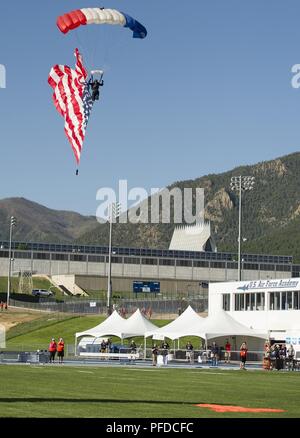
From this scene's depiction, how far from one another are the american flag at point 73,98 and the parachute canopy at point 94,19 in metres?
1.60

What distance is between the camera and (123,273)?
531 ft

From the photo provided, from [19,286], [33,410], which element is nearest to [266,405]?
[33,410]

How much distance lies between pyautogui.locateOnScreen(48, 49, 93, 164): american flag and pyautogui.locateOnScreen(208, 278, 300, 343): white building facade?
24402 millimetres

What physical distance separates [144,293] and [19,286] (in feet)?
59.5

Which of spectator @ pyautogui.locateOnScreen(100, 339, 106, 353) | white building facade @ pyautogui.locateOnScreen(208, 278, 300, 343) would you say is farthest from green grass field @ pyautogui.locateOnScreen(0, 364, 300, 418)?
white building facade @ pyautogui.locateOnScreen(208, 278, 300, 343)

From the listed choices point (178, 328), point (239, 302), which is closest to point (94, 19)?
point (178, 328)

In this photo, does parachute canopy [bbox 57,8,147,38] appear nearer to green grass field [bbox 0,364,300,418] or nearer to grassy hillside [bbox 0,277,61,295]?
green grass field [bbox 0,364,300,418]

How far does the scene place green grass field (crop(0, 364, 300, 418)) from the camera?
69.8 ft

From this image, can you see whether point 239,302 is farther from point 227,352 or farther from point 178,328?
point 178,328

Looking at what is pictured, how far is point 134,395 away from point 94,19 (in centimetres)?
2031

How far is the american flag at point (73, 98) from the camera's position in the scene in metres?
40.5

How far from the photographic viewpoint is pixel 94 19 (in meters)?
42.1

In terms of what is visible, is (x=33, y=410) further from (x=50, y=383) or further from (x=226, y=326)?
(x=226, y=326)

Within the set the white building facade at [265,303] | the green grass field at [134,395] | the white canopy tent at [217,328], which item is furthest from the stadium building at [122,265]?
the green grass field at [134,395]
